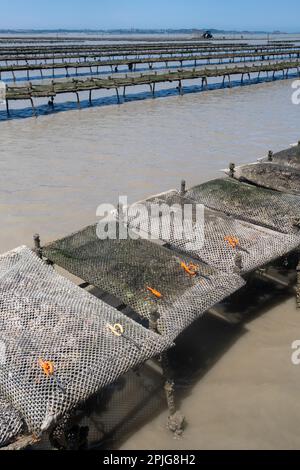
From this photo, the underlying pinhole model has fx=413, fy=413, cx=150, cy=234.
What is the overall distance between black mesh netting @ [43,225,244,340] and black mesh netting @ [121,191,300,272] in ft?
1.47

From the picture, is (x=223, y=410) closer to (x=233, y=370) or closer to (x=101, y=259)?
(x=233, y=370)

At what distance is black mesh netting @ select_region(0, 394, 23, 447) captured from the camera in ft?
Result: 14.8

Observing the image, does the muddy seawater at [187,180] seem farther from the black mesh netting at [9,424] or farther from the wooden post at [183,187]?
the wooden post at [183,187]

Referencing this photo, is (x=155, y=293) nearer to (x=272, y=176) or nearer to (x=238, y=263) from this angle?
(x=238, y=263)

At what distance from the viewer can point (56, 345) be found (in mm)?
5324

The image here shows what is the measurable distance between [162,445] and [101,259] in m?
3.19

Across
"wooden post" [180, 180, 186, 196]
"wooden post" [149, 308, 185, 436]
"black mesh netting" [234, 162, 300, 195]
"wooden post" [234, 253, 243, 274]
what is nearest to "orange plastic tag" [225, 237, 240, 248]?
"wooden post" [234, 253, 243, 274]

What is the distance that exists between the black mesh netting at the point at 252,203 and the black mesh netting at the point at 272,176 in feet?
3.30

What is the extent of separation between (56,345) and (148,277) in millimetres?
2094

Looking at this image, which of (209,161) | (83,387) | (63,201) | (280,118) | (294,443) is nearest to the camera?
(83,387)

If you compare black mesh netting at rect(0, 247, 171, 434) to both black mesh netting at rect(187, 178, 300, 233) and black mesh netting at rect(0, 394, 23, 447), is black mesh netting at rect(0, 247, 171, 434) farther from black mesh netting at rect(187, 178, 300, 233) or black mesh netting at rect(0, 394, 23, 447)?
black mesh netting at rect(187, 178, 300, 233)

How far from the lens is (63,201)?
13.4 m

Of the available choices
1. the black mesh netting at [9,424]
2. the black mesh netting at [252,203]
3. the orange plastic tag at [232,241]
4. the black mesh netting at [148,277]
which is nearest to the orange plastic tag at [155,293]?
the black mesh netting at [148,277]

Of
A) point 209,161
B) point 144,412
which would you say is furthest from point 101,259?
point 209,161
